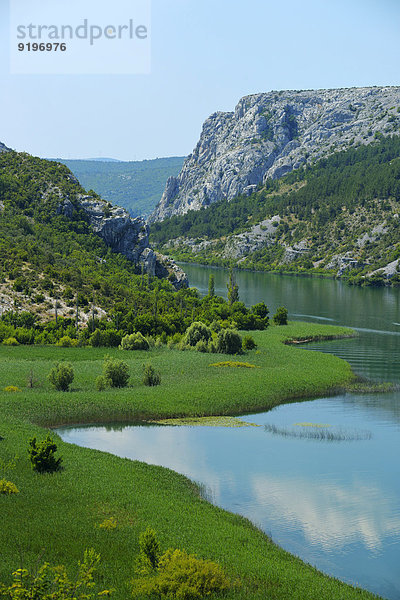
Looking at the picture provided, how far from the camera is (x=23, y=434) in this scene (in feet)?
158

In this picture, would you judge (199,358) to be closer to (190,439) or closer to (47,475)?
(190,439)

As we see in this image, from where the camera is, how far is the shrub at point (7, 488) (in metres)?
34.5

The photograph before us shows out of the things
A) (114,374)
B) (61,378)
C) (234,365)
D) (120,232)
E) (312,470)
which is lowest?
(312,470)

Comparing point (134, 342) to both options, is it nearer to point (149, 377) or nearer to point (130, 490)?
point (149, 377)

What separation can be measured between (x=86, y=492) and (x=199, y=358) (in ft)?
163

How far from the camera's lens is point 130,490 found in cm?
3800

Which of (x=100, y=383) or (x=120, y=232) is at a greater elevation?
(x=120, y=232)

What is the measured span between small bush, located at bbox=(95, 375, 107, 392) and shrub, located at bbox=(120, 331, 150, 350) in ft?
86.0

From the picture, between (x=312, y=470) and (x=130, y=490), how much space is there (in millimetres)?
15758

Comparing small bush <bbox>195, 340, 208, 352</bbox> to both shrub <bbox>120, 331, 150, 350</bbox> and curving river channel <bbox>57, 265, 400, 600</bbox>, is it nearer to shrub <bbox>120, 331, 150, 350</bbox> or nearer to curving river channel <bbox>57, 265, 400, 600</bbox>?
shrub <bbox>120, 331, 150, 350</bbox>

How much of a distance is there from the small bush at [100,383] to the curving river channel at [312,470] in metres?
8.56

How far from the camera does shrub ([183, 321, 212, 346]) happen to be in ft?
316

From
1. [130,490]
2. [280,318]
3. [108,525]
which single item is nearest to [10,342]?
[280,318]

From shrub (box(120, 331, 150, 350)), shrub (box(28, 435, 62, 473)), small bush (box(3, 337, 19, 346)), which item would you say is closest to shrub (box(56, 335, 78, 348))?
small bush (box(3, 337, 19, 346))
